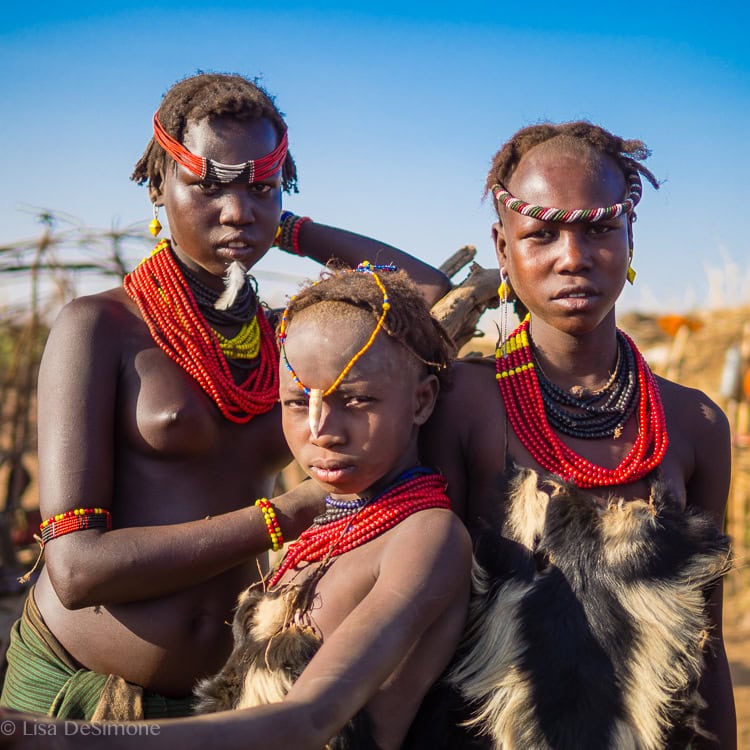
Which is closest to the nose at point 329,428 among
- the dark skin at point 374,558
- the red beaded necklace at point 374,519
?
the dark skin at point 374,558

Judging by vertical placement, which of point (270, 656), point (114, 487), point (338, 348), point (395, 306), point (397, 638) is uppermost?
point (395, 306)

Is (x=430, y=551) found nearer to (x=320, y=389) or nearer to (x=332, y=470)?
(x=332, y=470)

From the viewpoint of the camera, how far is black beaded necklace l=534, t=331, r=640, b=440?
7.36 feet

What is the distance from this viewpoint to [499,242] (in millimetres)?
2369

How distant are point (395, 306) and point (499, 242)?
0.49 metres

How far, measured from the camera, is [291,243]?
9.87 ft

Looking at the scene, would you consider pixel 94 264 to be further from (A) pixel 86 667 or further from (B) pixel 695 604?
(B) pixel 695 604

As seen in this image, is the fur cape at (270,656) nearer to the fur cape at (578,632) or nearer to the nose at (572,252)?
the fur cape at (578,632)

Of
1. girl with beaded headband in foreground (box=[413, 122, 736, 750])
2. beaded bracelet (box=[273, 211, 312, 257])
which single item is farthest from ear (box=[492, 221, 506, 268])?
beaded bracelet (box=[273, 211, 312, 257])

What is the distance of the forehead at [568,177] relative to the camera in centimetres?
219

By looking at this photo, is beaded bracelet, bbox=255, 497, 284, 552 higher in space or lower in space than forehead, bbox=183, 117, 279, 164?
lower

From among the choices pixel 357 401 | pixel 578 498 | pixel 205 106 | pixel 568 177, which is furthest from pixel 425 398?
pixel 205 106

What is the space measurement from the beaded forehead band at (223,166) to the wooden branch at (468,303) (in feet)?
2.29

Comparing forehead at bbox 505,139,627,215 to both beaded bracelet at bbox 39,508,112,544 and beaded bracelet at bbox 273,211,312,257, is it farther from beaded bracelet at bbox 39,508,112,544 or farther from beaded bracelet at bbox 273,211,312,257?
beaded bracelet at bbox 39,508,112,544
